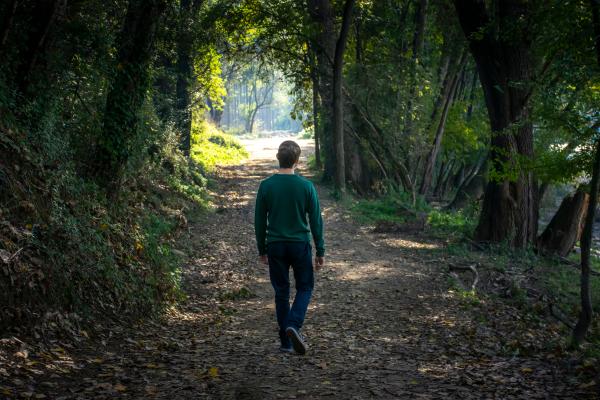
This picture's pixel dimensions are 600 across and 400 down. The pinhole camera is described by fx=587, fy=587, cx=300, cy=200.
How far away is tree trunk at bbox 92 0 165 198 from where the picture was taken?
9.09 meters

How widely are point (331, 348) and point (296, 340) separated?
2.83 feet

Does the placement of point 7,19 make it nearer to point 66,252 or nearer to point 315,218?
point 66,252

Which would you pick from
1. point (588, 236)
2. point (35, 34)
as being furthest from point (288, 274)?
point (35, 34)

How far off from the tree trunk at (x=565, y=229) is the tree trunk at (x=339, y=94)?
8.03m

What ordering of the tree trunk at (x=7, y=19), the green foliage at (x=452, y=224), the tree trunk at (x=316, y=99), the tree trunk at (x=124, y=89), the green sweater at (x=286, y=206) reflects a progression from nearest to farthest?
1. the green sweater at (x=286, y=206)
2. the tree trunk at (x=7, y=19)
3. the tree trunk at (x=124, y=89)
4. the green foliage at (x=452, y=224)
5. the tree trunk at (x=316, y=99)

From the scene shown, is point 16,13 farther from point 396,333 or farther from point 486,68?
point 486,68

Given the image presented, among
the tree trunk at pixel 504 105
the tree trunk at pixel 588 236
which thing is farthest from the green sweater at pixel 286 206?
the tree trunk at pixel 504 105

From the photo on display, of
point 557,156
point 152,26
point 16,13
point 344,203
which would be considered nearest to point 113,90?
point 152,26

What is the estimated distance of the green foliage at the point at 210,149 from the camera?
26766 millimetres

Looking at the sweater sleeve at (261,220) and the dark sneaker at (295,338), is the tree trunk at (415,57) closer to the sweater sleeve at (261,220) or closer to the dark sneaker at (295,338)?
the sweater sleeve at (261,220)

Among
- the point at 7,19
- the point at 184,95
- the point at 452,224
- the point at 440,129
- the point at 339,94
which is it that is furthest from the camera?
the point at 440,129

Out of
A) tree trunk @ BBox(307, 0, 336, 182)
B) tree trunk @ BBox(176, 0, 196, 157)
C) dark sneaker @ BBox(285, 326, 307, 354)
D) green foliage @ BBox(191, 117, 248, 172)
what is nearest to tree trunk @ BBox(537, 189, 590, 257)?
tree trunk @ BBox(307, 0, 336, 182)

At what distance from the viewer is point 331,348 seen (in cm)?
677

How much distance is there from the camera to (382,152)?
835 inches
